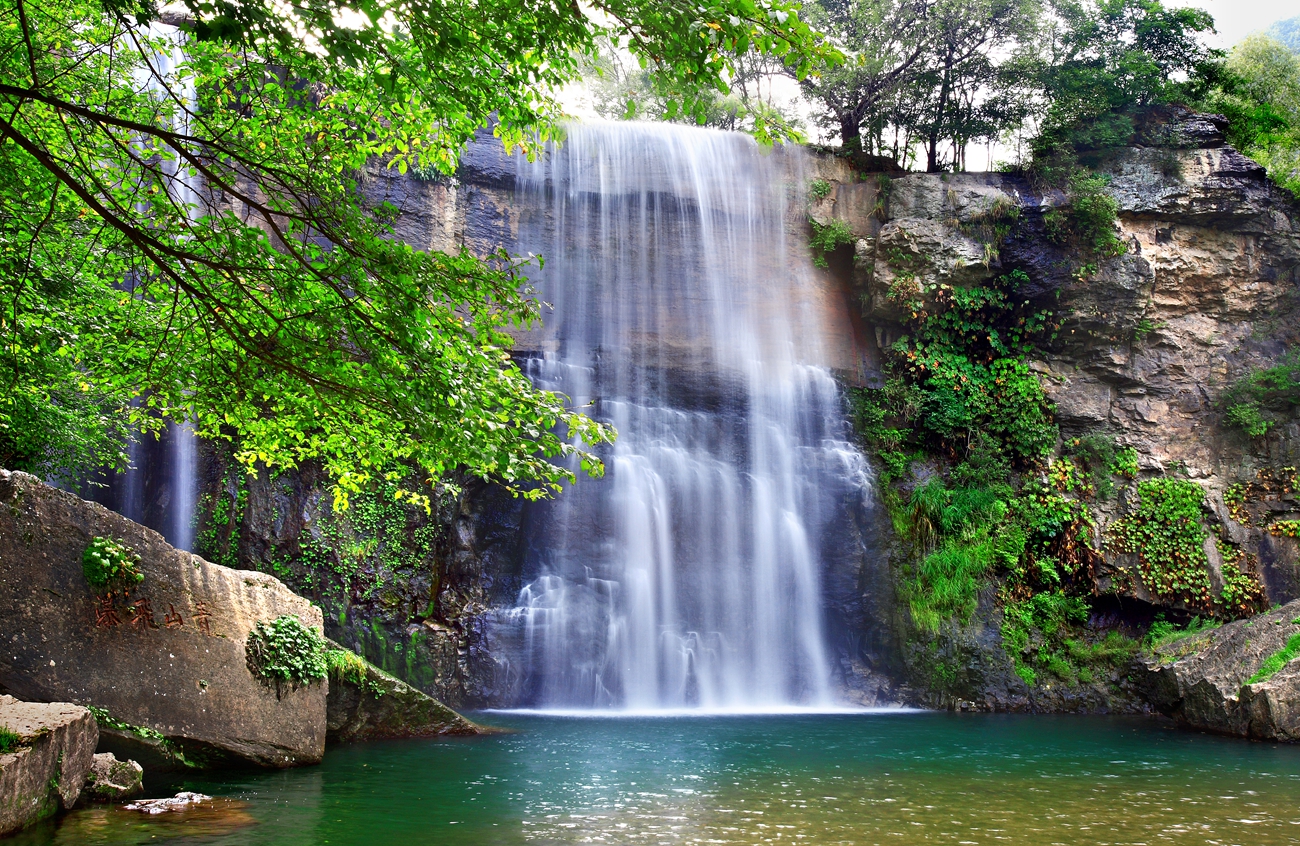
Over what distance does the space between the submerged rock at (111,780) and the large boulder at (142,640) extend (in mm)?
324

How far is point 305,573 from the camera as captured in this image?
13242 mm

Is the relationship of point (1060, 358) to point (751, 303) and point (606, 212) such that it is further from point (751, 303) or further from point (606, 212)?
point (606, 212)

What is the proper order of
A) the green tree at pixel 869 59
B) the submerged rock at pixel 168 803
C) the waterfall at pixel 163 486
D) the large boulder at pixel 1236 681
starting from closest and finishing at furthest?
the submerged rock at pixel 168 803, the large boulder at pixel 1236 681, the waterfall at pixel 163 486, the green tree at pixel 869 59

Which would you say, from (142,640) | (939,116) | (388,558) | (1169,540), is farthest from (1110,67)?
(142,640)

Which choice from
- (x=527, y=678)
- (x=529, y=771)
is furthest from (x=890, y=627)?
(x=529, y=771)

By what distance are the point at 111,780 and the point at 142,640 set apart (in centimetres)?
103

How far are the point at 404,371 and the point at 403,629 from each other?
930cm

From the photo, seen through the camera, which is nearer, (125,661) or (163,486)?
(125,661)

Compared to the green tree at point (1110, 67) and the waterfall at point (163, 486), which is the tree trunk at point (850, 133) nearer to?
the green tree at point (1110, 67)

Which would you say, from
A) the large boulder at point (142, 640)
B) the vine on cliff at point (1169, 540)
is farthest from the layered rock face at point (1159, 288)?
the large boulder at point (142, 640)

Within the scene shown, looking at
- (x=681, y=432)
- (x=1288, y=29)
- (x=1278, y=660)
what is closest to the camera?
(x=1278, y=660)

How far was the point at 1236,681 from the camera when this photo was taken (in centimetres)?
1035

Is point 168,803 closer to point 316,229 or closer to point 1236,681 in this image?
point 316,229

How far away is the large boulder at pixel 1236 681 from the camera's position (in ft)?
31.7
